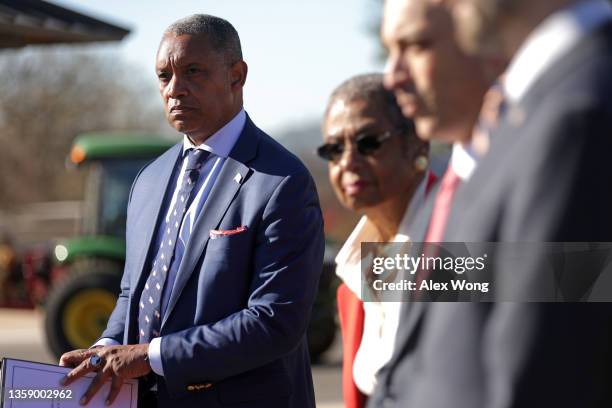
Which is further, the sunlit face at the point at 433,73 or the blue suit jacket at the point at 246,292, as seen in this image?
the blue suit jacket at the point at 246,292

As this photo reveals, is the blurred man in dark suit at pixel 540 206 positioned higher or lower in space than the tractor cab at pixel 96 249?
lower

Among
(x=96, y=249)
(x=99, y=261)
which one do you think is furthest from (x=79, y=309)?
(x=96, y=249)

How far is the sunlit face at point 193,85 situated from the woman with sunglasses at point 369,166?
16.8 inches

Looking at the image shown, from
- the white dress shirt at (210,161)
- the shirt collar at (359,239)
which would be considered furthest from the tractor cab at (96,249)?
the shirt collar at (359,239)

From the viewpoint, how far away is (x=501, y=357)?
1179mm

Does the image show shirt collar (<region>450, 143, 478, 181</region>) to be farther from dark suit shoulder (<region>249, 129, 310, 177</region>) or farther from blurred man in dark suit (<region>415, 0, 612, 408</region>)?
dark suit shoulder (<region>249, 129, 310, 177</region>)

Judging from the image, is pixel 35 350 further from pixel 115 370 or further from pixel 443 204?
pixel 443 204

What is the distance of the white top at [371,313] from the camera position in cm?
240

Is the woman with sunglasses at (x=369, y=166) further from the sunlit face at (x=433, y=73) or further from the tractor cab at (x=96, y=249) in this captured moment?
the tractor cab at (x=96, y=249)

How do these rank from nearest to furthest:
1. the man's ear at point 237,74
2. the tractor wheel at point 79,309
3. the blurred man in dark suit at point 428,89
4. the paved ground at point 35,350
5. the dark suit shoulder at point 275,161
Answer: the blurred man in dark suit at point 428,89 → the dark suit shoulder at point 275,161 → the man's ear at point 237,74 → the paved ground at point 35,350 → the tractor wheel at point 79,309

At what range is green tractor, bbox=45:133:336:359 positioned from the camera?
37.0 feet

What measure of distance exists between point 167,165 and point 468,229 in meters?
1.94

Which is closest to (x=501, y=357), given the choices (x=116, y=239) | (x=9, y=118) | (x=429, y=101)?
(x=429, y=101)

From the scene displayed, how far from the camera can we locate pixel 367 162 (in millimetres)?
2600
